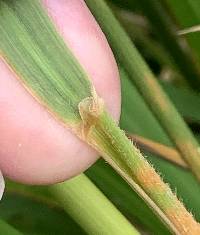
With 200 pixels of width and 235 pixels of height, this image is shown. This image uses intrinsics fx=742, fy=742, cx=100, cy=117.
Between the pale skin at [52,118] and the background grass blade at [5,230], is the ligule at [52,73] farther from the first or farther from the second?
the background grass blade at [5,230]

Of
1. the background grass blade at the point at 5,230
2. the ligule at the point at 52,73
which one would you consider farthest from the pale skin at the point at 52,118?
the background grass blade at the point at 5,230

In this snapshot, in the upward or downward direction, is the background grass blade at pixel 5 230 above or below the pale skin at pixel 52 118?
below

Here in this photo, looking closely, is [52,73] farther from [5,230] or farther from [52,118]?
[5,230]

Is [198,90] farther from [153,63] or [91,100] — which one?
[91,100]

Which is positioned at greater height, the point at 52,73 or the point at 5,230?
the point at 52,73

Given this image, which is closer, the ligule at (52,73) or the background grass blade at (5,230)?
the ligule at (52,73)

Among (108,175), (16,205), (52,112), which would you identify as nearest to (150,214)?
(108,175)

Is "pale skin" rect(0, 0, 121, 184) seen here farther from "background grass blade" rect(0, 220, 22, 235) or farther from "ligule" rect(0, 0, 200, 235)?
"background grass blade" rect(0, 220, 22, 235)

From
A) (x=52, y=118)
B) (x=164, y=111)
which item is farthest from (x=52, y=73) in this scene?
(x=164, y=111)
